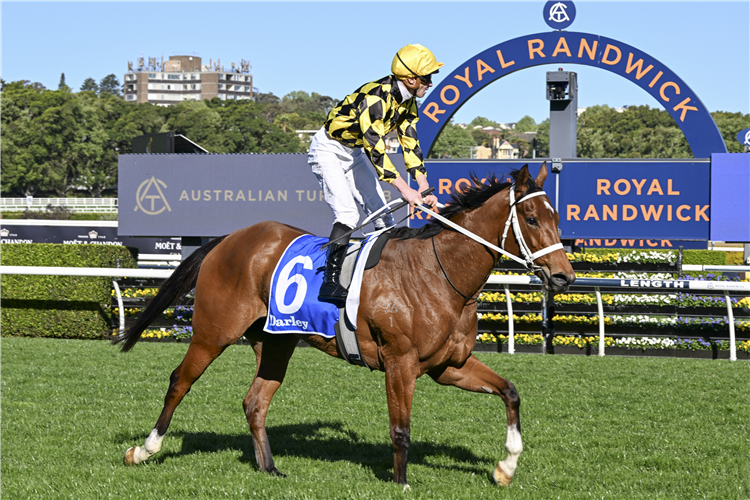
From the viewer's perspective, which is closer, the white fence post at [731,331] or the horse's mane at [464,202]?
the horse's mane at [464,202]

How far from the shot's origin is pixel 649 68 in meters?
9.59

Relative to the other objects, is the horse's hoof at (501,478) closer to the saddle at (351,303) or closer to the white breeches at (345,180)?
the saddle at (351,303)

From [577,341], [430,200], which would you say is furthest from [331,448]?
[577,341]

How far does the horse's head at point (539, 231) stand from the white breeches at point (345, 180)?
0.90 metres

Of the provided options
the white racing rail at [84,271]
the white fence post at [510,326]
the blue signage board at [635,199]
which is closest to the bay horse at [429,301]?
the white fence post at [510,326]

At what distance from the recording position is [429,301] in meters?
3.70

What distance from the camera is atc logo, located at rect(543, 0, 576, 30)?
9773 millimetres

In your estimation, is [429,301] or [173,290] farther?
[173,290]

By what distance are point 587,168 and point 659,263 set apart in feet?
5.30

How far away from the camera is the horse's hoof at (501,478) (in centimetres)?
377

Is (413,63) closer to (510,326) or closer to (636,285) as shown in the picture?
(636,285)

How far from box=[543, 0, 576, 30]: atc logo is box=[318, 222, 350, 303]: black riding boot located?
690cm

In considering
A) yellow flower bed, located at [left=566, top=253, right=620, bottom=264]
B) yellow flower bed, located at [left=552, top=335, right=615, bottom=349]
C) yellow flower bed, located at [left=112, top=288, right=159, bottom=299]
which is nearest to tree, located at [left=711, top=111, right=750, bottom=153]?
yellow flower bed, located at [left=566, top=253, right=620, bottom=264]

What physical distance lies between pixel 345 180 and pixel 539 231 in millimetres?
1158
